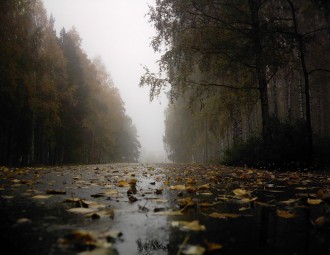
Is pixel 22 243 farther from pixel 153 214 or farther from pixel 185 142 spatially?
pixel 185 142

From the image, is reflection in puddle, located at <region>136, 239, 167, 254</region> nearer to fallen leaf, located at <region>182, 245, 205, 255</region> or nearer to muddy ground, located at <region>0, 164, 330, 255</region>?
muddy ground, located at <region>0, 164, 330, 255</region>

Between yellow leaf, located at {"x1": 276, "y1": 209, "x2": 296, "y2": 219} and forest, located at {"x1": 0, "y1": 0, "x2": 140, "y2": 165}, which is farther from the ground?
forest, located at {"x1": 0, "y1": 0, "x2": 140, "y2": 165}

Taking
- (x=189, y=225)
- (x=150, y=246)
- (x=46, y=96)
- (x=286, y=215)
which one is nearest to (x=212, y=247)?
(x=150, y=246)

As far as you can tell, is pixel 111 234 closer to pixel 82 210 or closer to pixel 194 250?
pixel 194 250

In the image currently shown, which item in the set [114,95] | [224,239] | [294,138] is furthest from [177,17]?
[114,95]

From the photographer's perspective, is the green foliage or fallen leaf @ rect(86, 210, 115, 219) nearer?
fallen leaf @ rect(86, 210, 115, 219)

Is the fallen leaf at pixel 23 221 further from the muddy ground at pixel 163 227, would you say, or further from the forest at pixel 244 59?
the forest at pixel 244 59

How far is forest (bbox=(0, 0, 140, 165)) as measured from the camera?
14328 mm

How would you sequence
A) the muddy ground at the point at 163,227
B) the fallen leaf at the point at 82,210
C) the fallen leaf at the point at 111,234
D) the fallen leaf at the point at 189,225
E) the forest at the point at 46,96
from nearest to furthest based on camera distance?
the muddy ground at the point at 163,227 → the fallen leaf at the point at 111,234 → the fallen leaf at the point at 189,225 → the fallen leaf at the point at 82,210 → the forest at the point at 46,96

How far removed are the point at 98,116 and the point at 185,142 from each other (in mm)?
12716

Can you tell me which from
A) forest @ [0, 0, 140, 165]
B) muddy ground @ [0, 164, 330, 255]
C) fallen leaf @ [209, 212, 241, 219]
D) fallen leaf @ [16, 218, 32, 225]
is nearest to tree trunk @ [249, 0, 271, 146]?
muddy ground @ [0, 164, 330, 255]

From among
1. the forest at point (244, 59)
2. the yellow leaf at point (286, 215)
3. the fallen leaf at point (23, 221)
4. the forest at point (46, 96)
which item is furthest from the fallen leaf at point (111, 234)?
the forest at point (46, 96)

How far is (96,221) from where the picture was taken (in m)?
1.92

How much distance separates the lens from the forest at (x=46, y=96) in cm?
1433
